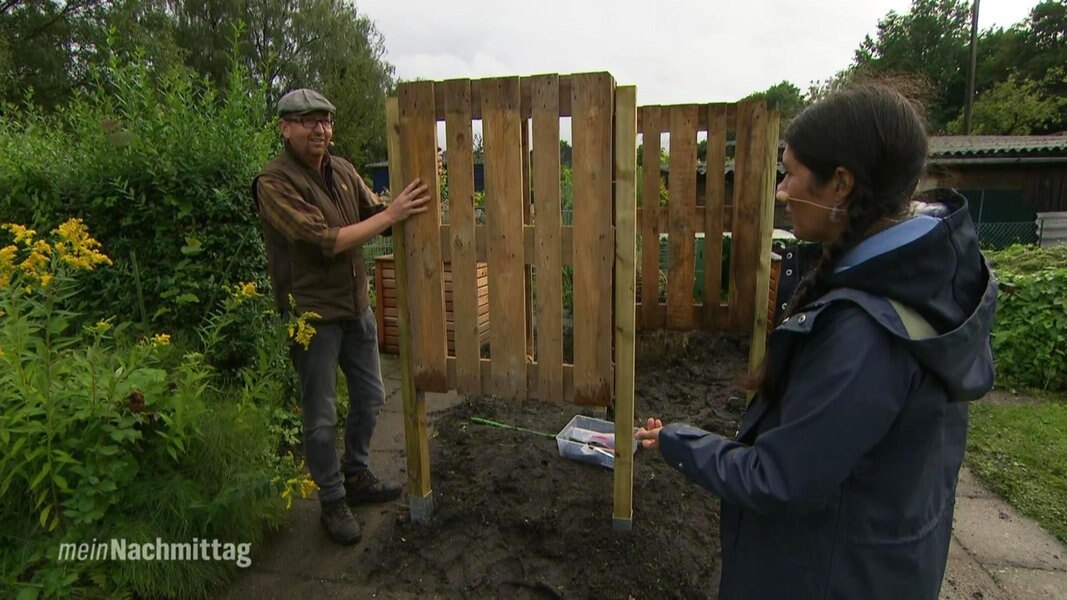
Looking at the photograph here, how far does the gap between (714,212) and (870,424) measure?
10.0 ft

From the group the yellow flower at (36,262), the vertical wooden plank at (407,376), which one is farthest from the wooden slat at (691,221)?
the yellow flower at (36,262)

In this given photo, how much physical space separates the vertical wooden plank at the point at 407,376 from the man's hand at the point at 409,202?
0.20ft

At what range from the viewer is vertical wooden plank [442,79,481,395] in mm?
2355

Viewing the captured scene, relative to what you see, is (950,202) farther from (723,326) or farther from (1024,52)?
(1024,52)

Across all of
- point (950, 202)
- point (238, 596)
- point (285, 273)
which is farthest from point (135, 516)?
point (950, 202)

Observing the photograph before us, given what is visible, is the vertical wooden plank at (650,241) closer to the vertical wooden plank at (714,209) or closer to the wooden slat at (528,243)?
the vertical wooden plank at (714,209)

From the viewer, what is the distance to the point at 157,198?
11.7 feet

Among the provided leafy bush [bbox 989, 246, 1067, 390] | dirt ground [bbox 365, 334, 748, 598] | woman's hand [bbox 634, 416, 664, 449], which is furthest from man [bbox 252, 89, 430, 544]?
leafy bush [bbox 989, 246, 1067, 390]

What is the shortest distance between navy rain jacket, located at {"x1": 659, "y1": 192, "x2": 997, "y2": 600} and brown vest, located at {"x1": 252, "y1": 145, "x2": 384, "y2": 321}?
1952 millimetres

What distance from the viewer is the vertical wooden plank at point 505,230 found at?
2311 mm

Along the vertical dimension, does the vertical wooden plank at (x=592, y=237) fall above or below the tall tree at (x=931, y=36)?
below

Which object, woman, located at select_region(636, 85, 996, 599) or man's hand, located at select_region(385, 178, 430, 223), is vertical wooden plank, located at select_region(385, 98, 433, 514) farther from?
woman, located at select_region(636, 85, 996, 599)

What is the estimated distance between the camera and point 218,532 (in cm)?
244

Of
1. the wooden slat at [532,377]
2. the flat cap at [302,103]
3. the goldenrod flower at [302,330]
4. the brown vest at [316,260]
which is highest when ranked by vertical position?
the flat cap at [302,103]
